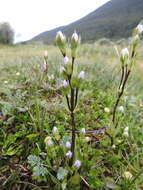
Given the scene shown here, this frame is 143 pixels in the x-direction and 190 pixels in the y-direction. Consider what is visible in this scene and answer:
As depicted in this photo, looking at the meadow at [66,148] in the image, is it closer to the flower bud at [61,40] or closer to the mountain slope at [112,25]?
the flower bud at [61,40]

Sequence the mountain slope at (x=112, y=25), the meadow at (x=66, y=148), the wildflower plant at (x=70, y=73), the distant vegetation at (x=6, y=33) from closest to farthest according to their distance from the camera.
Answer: the wildflower plant at (x=70, y=73) < the meadow at (x=66, y=148) < the distant vegetation at (x=6, y=33) < the mountain slope at (x=112, y=25)

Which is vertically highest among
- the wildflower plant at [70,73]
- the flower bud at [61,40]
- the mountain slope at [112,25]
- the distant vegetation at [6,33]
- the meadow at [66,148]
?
the mountain slope at [112,25]

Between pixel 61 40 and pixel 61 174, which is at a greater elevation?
pixel 61 40

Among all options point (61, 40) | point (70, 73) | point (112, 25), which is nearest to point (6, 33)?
point (61, 40)

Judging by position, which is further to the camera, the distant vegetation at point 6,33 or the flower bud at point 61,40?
the distant vegetation at point 6,33

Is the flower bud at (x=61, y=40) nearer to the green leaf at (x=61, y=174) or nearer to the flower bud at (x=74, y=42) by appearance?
the flower bud at (x=74, y=42)

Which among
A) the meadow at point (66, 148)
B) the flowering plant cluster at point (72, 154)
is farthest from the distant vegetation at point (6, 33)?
the flowering plant cluster at point (72, 154)

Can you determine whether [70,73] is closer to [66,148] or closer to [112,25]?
[66,148]

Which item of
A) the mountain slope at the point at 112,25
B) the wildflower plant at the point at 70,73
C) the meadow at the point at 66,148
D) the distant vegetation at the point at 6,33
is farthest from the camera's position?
the mountain slope at the point at 112,25

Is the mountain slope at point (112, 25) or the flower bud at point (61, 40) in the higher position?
the mountain slope at point (112, 25)

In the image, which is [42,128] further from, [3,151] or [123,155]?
[123,155]
